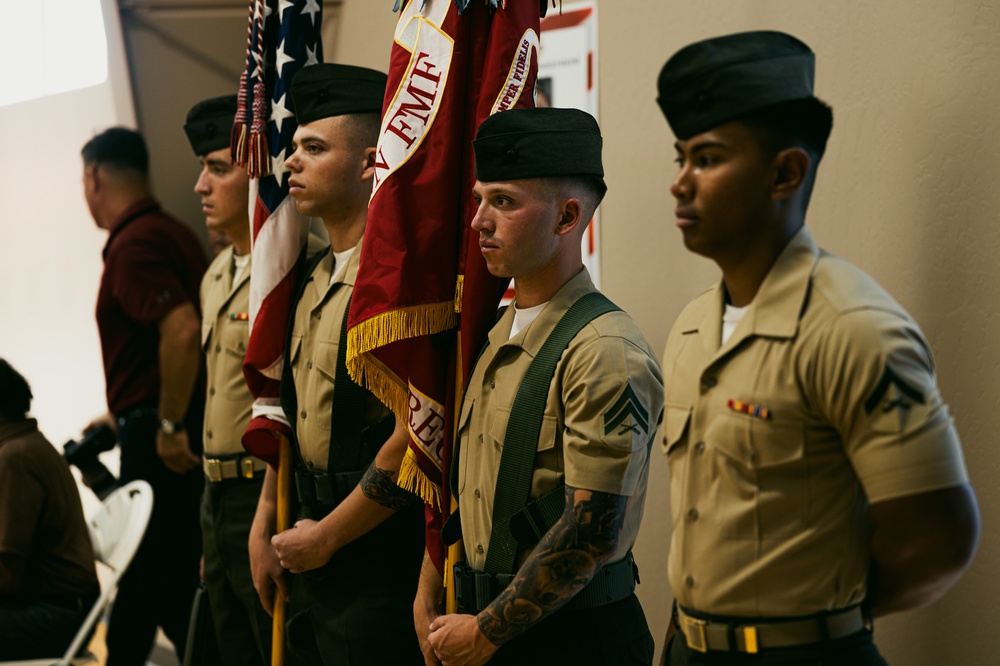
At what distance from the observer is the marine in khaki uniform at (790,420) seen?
1414 millimetres

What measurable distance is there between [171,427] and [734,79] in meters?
2.84

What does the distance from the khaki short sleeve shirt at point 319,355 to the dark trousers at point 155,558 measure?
146 centimetres

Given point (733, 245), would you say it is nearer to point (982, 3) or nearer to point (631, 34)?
point (982, 3)

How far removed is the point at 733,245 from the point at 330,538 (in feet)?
4.23

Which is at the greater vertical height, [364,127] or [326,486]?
[364,127]

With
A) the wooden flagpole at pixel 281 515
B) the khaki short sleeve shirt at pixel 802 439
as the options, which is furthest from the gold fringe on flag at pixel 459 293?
the khaki short sleeve shirt at pixel 802 439

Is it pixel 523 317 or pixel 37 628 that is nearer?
pixel 523 317

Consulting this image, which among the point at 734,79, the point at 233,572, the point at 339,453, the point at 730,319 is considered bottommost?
the point at 233,572

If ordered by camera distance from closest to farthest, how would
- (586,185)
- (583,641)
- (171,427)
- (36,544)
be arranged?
(583,641) < (586,185) < (36,544) < (171,427)

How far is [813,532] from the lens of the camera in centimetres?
149

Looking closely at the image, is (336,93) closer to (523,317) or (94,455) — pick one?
(523,317)

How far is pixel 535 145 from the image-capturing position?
6.59 ft

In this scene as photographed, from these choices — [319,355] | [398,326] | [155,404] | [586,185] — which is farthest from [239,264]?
[586,185]

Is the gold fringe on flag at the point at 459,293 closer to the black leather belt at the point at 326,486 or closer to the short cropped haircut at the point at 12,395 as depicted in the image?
the black leather belt at the point at 326,486
